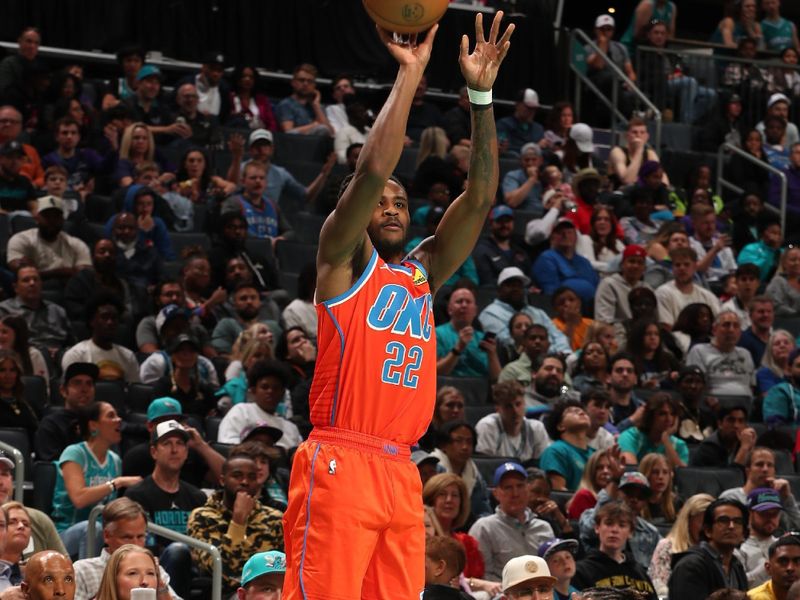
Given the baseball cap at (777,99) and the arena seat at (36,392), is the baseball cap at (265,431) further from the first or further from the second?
the baseball cap at (777,99)

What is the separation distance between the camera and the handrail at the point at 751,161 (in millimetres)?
16578

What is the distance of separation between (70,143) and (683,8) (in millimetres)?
11501

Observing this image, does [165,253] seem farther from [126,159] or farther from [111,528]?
[111,528]

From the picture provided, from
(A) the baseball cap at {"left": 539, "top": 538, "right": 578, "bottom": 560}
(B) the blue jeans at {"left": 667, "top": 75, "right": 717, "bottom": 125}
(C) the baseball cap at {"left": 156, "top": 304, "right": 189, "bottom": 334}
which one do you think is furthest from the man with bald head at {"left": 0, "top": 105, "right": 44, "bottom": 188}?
(B) the blue jeans at {"left": 667, "top": 75, "right": 717, "bottom": 125}

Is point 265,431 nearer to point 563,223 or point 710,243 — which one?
point 563,223

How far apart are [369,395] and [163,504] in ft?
13.6

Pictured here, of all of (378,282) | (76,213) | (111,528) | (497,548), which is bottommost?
(497,548)

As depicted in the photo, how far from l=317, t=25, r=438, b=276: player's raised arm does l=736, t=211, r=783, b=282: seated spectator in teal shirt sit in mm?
10798

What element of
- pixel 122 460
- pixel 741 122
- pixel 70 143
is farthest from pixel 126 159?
pixel 741 122

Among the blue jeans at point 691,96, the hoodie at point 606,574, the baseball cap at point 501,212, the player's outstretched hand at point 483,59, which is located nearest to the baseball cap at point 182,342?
the hoodie at point 606,574

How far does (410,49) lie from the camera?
5090mm

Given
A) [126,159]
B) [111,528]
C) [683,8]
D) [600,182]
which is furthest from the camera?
[683,8]

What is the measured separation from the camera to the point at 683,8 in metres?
22.3

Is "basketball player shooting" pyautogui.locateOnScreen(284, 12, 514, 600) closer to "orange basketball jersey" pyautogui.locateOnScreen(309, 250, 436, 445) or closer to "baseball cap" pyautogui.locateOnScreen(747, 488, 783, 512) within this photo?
"orange basketball jersey" pyautogui.locateOnScreen(309, 250, 436, 445)
